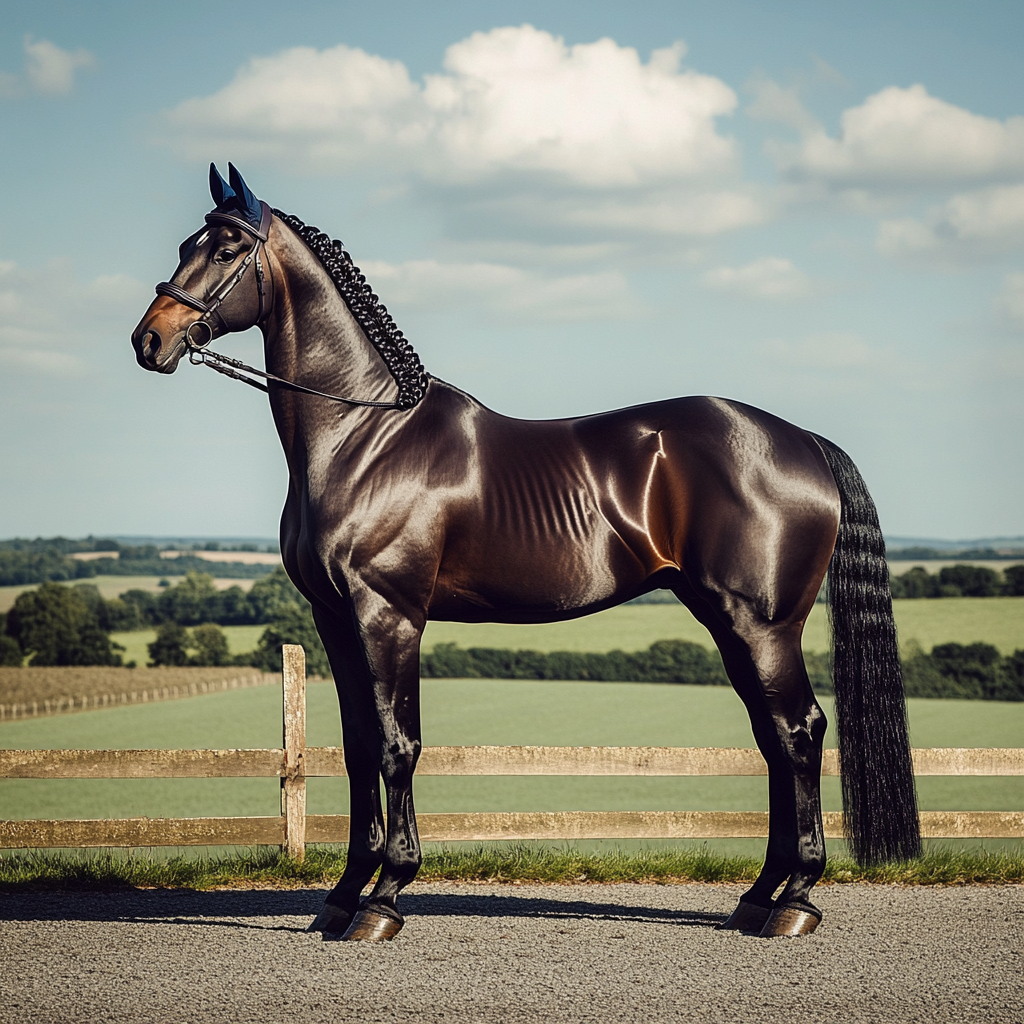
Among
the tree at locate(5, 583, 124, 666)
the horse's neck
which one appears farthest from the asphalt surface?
the tree at locate(5, 583, 124, 666)

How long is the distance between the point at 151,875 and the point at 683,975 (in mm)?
3609

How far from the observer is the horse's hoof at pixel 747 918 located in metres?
4.99

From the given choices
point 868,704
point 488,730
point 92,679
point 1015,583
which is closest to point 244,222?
point 868,704

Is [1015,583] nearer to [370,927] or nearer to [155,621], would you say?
[155,621]

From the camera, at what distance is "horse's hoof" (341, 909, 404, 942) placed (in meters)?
4.76

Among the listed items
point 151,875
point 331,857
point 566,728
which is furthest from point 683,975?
point 566,728

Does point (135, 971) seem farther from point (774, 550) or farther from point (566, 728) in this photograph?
point (566, 728)

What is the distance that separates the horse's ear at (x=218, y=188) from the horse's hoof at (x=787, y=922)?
4.26 meters

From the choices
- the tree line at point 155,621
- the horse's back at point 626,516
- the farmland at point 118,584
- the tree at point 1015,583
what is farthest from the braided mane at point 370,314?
the tree at point 1015,583

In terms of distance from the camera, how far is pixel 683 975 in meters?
4.27

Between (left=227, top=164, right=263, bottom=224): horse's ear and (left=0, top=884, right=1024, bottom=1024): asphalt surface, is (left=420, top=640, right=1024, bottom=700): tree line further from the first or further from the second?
(left=227, top=164, right=263, bottom=224): horse's ear

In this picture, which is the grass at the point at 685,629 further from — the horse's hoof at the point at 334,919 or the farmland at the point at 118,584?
the horse's hoof at the point at 334,919

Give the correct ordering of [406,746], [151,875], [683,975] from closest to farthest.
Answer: [683,975]
[406,746]
[151,875]

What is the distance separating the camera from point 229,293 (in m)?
4.73
